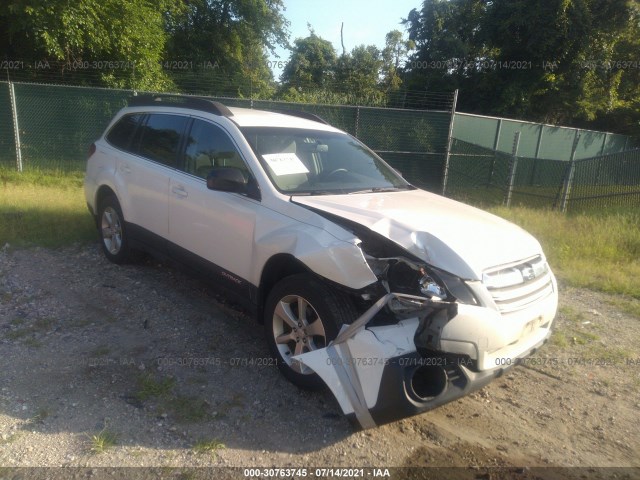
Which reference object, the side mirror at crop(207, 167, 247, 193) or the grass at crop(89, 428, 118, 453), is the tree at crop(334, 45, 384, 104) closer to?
the side mirror at crop(207, 167, 247, 193)

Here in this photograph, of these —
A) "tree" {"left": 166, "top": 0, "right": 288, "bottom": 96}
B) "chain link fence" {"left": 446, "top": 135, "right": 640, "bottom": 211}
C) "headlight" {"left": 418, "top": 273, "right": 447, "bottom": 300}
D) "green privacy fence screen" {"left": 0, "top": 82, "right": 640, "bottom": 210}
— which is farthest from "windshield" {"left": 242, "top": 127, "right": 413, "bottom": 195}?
"tree" {"left": 166, "top": 0, "right": 288, "bottom": 96}

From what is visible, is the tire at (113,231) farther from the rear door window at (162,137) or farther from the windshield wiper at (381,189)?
the windshield wiper at (381,189)

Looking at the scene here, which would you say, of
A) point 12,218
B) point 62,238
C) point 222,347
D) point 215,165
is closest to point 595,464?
point 222,347

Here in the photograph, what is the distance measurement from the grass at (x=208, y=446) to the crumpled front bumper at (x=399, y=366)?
68 cm

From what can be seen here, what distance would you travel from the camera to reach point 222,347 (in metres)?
4.27

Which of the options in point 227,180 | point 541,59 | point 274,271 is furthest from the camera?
point 541,59

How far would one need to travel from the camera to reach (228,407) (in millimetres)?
3457

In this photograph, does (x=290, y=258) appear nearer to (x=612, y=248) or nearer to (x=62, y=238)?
(x=62, y=238)

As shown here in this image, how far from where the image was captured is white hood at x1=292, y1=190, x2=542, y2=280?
3.17 metres

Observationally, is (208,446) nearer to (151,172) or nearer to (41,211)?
(151,172)

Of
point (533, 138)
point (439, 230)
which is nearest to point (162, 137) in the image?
point (439, 230)

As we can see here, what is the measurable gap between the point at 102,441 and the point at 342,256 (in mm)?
1747

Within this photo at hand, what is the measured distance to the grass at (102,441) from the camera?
296 cm

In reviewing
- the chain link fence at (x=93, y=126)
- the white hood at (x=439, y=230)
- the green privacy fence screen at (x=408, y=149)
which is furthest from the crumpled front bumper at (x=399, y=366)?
the chain link fence at (x=93, y=126)
